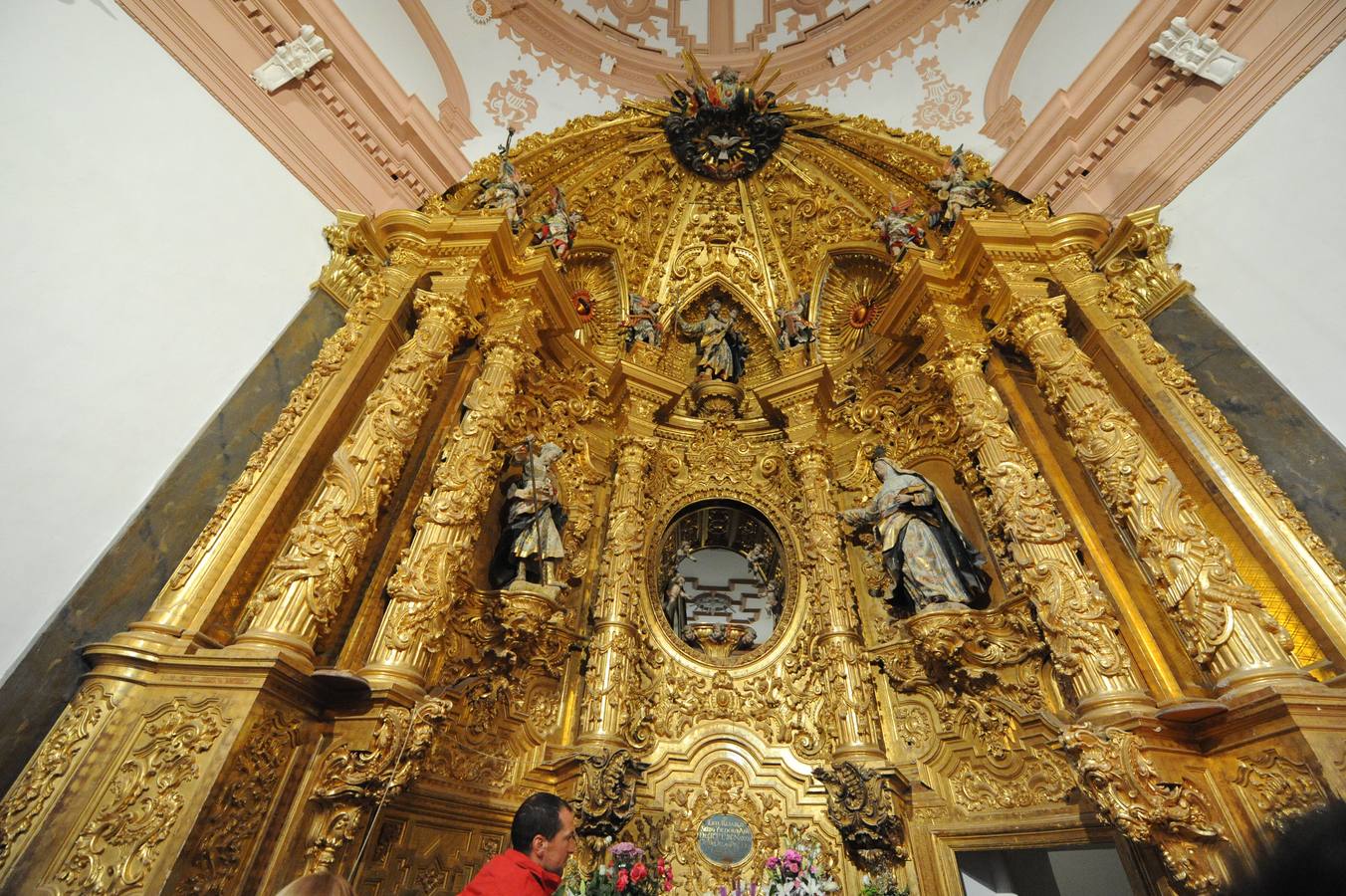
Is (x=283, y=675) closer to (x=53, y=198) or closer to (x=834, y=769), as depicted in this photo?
(x=53, y=198)

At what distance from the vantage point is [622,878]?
14.7 feet

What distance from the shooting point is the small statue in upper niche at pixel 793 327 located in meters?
8.73

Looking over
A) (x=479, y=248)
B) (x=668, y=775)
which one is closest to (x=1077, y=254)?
(x=479, y=248)

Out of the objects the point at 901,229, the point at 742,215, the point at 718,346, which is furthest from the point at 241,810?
the point at 742,215

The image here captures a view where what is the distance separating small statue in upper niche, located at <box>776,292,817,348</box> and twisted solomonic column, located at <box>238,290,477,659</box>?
4.71 meters

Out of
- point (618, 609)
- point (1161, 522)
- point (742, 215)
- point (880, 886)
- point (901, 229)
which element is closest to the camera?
point (1161, 522)

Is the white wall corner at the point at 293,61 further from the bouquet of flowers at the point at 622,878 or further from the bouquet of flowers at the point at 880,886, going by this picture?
the bouquet of flowers at the point at 880,886

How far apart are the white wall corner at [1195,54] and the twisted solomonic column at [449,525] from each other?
6495mm

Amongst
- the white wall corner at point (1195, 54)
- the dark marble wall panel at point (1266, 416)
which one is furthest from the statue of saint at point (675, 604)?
the white wall corner at point (1195, 54)

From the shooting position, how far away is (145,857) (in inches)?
109

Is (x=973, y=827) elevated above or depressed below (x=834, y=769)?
below

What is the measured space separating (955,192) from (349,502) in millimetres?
7040

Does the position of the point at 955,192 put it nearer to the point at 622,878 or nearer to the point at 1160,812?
the point at 1160,812

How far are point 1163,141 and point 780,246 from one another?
4760 mm
